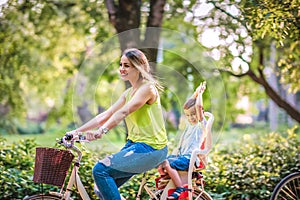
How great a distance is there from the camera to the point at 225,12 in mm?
5980

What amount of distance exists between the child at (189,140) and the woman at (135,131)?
1.16ft

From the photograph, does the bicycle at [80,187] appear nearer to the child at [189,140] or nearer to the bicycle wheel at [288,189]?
the child at [189,140]

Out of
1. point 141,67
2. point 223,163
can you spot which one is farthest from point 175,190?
point 223,163

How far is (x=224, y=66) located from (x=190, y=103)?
267cm

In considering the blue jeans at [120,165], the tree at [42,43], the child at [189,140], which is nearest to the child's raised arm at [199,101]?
the child at [189,140]

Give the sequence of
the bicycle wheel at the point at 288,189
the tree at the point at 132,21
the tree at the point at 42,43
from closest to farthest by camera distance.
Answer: the bicycle wheel at the point at 288,189 → the tree at the point at 132,21 → the tree at the point at 42,43

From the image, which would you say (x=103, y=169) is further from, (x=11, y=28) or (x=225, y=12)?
(x=11, y=28)

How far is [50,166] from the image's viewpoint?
3.70 metres

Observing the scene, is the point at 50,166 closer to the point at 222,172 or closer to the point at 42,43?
the point at 222,172

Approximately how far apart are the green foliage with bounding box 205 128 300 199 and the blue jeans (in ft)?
6.41

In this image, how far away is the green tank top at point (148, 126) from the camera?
3.80 m

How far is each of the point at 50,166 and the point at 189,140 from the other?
4.07ft

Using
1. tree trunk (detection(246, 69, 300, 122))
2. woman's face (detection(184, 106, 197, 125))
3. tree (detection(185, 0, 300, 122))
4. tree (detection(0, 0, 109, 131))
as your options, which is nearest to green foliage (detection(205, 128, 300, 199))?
tree trunk (detection(246, 69, 300, 122))

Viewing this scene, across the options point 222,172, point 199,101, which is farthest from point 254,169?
point 199,101
